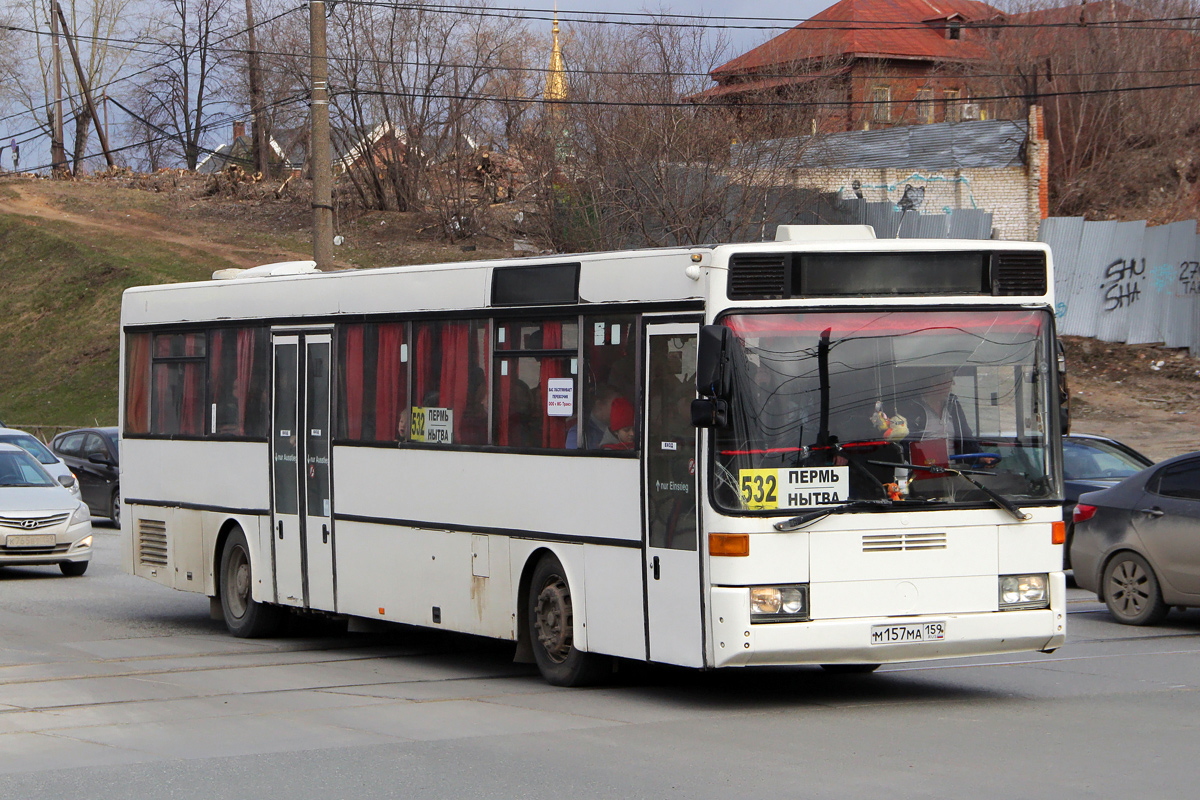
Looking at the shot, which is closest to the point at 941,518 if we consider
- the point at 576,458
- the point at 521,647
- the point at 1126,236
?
the point at 576,458

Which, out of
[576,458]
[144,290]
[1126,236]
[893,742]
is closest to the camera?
[893,742]

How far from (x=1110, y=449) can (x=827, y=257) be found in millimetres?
9935

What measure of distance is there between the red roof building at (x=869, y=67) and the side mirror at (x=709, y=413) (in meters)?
29.0

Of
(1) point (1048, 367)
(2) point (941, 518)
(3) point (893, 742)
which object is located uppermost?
(1) point (1048, 367)

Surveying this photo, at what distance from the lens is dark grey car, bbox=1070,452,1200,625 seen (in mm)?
12586

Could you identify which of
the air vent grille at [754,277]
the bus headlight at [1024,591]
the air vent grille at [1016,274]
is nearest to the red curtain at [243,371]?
the air vent grille at [754,277]

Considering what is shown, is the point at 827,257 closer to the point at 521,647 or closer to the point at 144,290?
the point at 521,647

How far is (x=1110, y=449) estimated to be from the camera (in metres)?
17.5

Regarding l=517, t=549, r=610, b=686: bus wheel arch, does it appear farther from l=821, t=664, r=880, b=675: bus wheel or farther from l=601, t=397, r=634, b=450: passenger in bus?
l=821, t=664, r=880, b=675: bus wheel

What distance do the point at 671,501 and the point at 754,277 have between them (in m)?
1.41

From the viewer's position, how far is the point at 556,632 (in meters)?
9.90

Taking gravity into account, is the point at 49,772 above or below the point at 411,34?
below

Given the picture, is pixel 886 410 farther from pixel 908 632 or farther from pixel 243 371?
pixel 243 371

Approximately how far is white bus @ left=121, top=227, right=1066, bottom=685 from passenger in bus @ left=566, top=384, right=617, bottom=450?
20mm
